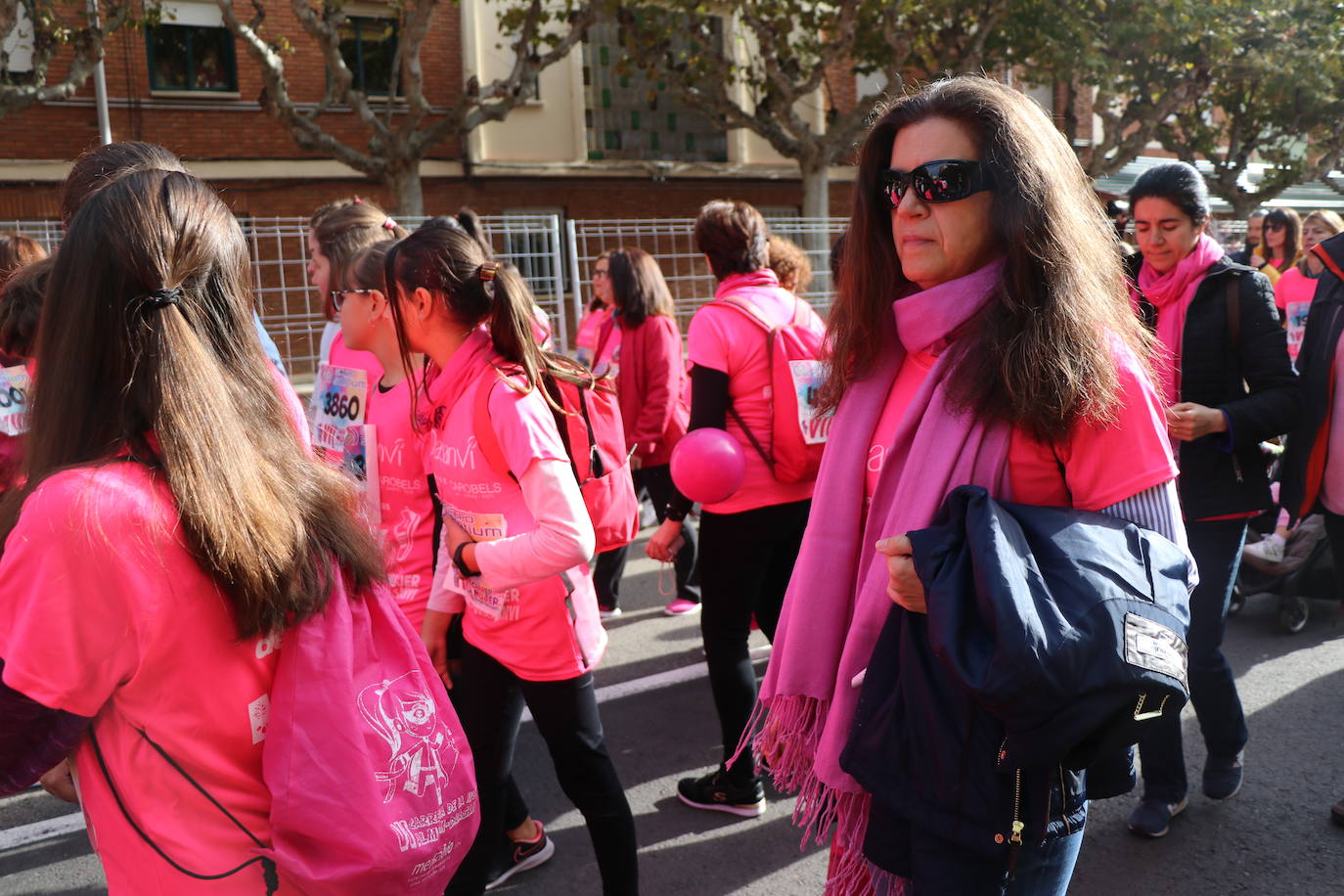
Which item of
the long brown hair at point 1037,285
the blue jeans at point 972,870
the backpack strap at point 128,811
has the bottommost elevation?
the blue jeans at point 972,870

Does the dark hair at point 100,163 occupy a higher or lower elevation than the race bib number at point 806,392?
higher

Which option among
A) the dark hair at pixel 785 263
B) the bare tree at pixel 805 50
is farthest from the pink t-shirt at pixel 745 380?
the bare tree at pixel 805 50

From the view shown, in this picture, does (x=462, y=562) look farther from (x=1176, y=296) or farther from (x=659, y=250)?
(x=659, y=250)

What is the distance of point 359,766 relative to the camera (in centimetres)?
158

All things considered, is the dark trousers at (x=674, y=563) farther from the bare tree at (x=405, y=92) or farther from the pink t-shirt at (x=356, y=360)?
the bare tree at (x=405, y=92)

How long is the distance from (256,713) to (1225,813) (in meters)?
3.52

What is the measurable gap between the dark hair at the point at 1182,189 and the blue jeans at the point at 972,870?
2619 mm

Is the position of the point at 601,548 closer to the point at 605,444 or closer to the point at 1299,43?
the point at 605,444

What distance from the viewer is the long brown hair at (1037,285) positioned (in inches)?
69.7

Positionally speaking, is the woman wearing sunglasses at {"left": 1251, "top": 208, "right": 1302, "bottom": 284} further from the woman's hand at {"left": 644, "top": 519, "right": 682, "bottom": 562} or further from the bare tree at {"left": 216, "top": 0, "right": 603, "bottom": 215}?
the bare tree at {"left": 216, "top": 0, "right": 603, "bottom": 215}

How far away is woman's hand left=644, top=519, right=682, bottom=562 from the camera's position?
156 inches

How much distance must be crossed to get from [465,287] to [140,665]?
63.4 inches

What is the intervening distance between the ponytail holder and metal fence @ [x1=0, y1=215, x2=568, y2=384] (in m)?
6.63

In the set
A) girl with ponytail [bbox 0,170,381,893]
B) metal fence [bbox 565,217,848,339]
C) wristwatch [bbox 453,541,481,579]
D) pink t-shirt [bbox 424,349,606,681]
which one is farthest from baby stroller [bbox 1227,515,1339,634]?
girl with ponytail [bbox 0,170,381,893]
